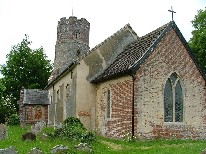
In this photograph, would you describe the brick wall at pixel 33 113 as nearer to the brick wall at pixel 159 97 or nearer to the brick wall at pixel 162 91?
the brick wall at pixel 159 97

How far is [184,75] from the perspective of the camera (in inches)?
837

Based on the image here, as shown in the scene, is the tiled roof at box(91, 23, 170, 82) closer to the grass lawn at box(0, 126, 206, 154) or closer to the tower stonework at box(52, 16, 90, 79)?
the grass lawn at box(0, 126, 206, 154)

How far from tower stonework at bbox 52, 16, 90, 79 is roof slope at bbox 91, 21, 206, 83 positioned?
21063mm

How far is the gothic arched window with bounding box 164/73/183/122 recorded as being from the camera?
20597 mm

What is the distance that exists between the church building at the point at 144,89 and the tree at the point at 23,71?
1397 inches

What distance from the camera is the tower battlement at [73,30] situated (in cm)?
4531

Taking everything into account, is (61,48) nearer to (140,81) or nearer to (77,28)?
(77,28)

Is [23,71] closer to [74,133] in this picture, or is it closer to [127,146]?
[74,133]

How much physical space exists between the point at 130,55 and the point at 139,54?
6.01ft

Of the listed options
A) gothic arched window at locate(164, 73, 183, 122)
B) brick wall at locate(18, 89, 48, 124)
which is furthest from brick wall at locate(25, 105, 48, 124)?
gothic arched window at locate(164, 73, 183, 122)

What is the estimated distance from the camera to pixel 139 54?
69.4 ft

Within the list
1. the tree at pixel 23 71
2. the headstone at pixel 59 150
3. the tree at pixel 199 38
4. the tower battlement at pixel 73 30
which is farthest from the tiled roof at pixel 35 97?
the headstone at pixel 59 150

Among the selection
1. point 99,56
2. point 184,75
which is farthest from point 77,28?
point 184,75

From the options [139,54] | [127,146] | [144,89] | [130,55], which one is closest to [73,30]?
[130,55]
